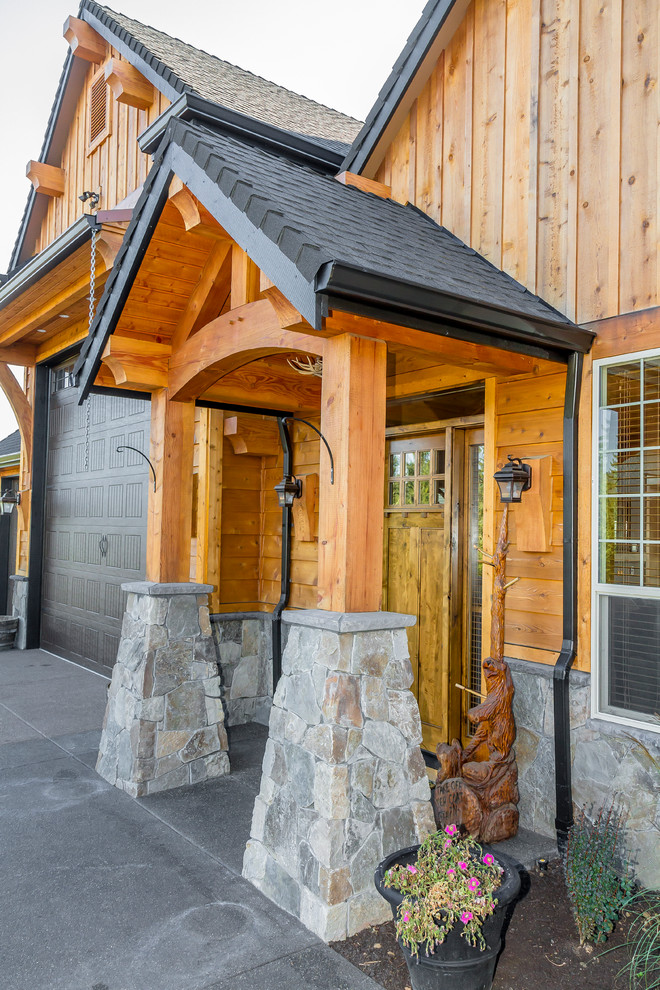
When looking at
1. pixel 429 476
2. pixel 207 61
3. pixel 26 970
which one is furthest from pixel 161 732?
pixel 207 61

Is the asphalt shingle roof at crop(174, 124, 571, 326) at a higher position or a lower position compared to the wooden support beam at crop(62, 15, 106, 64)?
lower

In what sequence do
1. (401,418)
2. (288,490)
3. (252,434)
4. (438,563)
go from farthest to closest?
(252,434)
(288,490)
(401,418)
(438,563)

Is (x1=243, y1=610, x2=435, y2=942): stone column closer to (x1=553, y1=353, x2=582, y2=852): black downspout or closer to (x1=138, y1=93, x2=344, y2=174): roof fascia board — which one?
(x1=553, y1=353, x2=582, y2=852): black downspout

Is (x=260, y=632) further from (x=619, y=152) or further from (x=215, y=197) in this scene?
(x=619, y=152)

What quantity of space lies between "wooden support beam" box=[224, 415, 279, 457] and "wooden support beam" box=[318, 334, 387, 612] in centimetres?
310

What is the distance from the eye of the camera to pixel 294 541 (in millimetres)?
6195

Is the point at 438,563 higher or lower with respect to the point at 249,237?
lower

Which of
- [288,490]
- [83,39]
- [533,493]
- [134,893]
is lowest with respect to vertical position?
[134,893]

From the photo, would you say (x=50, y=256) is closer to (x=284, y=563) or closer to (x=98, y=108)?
(x=98, y=108)

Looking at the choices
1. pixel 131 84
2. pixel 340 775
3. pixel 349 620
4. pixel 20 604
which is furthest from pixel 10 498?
pixel 340 775

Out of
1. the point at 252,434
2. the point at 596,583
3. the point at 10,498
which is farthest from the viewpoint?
the point at 10,498

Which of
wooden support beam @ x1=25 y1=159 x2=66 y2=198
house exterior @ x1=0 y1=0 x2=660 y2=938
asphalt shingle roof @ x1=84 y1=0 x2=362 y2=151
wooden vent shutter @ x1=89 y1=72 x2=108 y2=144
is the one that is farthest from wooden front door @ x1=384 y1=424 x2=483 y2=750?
wooden support beam @ x1=25 y1=159 x2=66 y2=198

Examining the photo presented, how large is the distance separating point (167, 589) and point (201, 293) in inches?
79.7

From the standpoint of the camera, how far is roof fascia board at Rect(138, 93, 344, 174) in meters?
5.66
